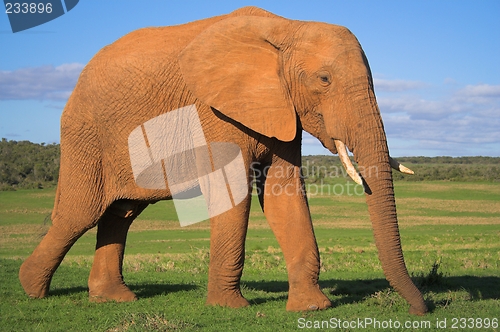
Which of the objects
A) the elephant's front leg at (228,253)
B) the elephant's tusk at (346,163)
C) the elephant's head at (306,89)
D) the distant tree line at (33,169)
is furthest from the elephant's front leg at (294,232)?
the distant tree line at (33,169)

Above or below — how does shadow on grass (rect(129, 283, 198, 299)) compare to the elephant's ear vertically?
below

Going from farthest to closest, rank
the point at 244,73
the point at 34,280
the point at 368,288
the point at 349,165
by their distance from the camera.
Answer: the point at 368,288 → the point at 34,280 → the point at 244,73 → the point at 349,165

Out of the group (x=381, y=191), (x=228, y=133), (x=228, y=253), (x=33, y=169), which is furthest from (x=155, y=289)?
(x=33, y=169)

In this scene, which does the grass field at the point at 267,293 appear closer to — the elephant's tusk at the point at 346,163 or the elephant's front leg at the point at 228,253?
the elephant's front leg at the point at 228,253

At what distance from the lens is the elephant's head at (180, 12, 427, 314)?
8164mm

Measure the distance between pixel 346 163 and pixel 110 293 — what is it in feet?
14.2

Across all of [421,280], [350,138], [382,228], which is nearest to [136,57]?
[350,138]

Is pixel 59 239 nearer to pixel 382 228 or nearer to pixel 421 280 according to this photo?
pixel 382 228

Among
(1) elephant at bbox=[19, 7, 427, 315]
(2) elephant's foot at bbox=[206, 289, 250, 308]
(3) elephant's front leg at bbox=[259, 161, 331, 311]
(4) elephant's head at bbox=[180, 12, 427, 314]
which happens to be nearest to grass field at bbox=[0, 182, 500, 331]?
(2) elephant's foot at bbox=[206, 289, 250, 308]

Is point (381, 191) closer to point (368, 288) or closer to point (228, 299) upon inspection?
point (228, 299)

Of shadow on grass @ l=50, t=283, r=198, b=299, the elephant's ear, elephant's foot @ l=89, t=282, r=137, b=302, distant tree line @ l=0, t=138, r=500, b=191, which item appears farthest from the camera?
distant tree line @ l=0, t=138, r=500, b=191

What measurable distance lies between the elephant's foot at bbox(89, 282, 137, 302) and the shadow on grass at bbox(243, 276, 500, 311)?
1886 mm

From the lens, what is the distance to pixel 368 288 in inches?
445

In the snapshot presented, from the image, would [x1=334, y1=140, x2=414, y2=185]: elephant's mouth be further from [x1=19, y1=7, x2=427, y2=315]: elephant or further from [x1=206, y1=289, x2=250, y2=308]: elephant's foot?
[x1=206, y1=289, x2=250, y2=308]: elephant's foot
